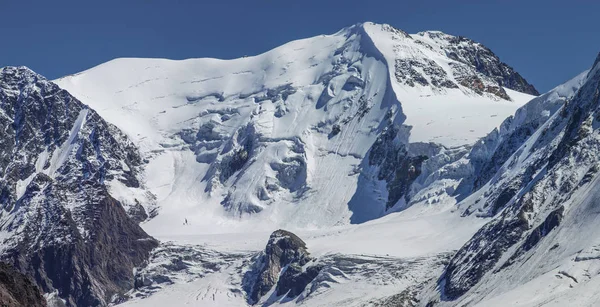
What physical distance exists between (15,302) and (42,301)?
1030 cm

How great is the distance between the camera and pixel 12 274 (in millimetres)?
127312

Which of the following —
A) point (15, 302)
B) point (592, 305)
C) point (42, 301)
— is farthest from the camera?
point (592, 305)

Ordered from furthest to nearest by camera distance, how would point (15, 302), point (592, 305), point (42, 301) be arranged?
point (592, 305) < point (42, 301) < point (15, 302)

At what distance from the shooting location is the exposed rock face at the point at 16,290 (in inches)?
4726

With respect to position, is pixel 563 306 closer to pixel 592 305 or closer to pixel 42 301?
pixel 592 305

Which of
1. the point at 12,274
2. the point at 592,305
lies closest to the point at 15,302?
the point at 12,274

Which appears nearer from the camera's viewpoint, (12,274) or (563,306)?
(12,274)

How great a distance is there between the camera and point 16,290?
12444 cm

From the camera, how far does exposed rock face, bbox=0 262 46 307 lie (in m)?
120

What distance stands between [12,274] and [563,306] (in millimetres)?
95018

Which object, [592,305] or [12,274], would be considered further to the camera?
[592,305]

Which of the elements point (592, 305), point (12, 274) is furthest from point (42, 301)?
point (592, 305)

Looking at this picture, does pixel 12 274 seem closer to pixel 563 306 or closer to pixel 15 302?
pixel 15 302

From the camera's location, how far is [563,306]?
653ft
